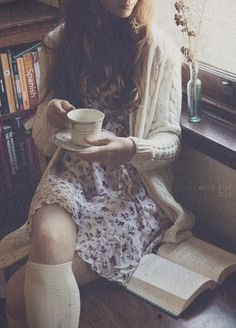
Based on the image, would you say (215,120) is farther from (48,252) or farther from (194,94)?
(48,252)

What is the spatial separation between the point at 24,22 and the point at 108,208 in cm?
70

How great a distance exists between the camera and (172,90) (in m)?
1.51

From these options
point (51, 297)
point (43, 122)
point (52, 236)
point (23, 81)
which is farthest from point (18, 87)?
point (51, 297)

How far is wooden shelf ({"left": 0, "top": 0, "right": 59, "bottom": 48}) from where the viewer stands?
182 cm

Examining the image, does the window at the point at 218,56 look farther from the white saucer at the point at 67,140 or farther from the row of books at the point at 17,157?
the row of books at the point at 17,157

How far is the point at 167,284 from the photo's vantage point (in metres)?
1.38

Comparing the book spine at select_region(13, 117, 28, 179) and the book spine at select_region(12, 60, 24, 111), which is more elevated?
the book spine at select_region(12, 60, 24, 111)

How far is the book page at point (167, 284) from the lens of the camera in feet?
4.45

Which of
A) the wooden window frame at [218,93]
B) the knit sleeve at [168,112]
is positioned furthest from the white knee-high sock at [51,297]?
the wooden window frame at [218,93]

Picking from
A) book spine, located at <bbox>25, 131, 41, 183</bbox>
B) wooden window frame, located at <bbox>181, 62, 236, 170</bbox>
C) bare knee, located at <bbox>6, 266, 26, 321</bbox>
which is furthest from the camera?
book spine, located at <bbox>25, 131, 41, 183</bbox>

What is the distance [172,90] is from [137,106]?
0.10 m

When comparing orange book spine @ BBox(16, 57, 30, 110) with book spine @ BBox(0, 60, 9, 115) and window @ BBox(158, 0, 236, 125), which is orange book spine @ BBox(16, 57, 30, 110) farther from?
window @ BBox(158, 0, 236, 125)

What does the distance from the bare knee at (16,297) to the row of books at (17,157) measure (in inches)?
27.2

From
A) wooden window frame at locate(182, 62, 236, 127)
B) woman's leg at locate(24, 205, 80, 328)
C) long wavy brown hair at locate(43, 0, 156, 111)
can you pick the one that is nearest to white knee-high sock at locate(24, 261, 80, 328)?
woman's leg at locate(24, 205, 80, 328)
